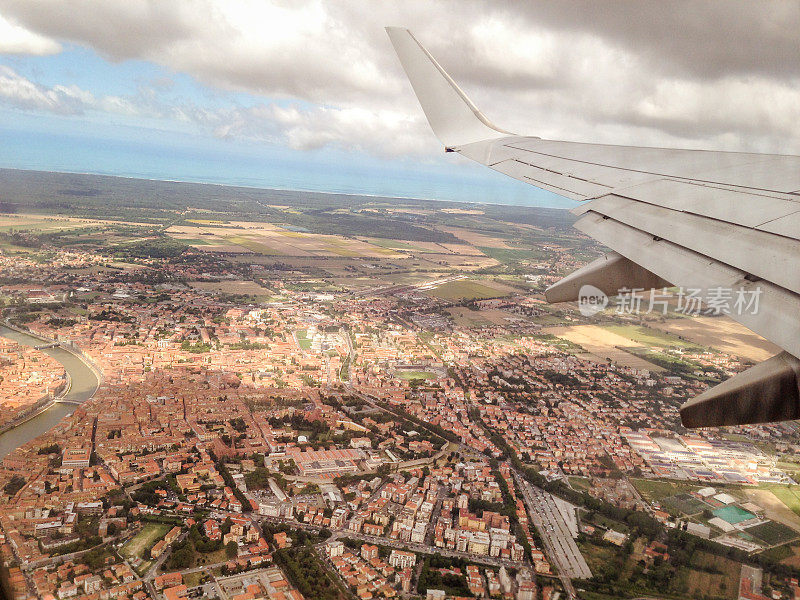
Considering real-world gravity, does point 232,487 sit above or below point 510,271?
below

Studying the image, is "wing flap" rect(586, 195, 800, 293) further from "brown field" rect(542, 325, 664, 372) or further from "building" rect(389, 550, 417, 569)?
"brown field" rect(542, 325, 664, 372)

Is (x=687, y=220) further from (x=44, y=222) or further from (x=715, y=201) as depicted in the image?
(x=44, y=222)

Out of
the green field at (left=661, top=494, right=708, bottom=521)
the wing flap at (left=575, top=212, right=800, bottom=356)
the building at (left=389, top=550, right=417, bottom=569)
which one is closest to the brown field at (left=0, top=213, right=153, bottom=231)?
the building at (left=389, top=550, right=417, bottom=569)

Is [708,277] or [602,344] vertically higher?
[708,277]

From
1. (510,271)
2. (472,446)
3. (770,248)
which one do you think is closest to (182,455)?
(472,446)

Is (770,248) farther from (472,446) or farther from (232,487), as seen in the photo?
(472,446)

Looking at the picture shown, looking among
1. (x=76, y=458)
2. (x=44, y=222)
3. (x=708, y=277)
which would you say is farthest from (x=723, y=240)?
(x=44, y=222)
